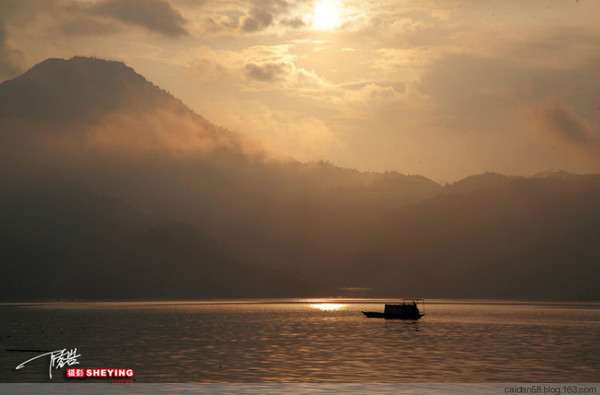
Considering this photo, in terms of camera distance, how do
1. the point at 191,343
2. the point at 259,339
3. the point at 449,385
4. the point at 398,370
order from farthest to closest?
1. the point at 259,339
2. the point at 191,343
3. the point at 398,370
4. the point at 449,385

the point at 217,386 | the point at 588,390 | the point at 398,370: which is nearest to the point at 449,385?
the point at 588,390

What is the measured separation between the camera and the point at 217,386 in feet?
157

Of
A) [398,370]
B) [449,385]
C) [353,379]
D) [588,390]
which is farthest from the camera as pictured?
[398,370]

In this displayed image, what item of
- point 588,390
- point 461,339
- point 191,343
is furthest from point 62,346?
point 588,390

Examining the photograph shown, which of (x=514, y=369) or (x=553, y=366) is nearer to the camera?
(x=514, y=369)

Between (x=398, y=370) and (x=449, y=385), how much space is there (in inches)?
1219

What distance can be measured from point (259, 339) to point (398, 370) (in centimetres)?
5929

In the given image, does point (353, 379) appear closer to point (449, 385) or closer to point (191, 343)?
point (449, 385)

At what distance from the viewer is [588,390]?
150 ft

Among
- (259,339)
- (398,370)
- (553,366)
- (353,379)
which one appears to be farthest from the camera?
(259,339)

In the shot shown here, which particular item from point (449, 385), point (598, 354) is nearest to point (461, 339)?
point (598, 354)

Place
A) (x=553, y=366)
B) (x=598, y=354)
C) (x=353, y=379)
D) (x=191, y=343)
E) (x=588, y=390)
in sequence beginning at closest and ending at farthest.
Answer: (x=588, y=390)
(x=353, y=379)
(x=553, y=366)
(x=598, y=354)
(x=191, y=343)

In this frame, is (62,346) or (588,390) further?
(62,346)

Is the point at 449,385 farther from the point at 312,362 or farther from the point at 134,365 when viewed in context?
the point at 134,365
